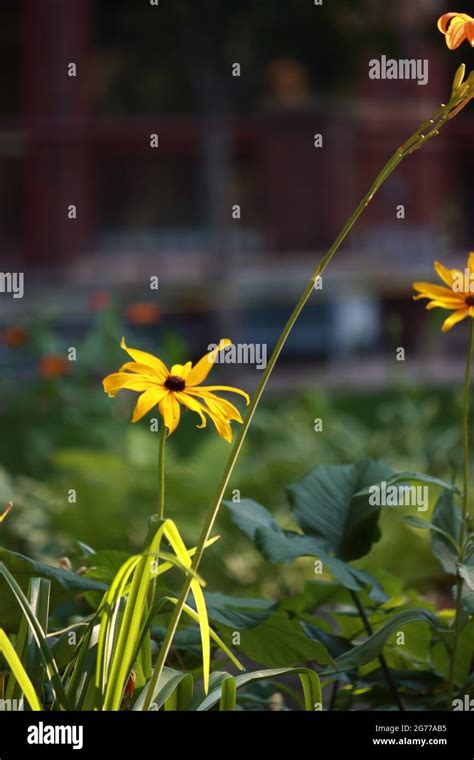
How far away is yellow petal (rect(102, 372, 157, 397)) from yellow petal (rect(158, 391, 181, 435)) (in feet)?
0.07

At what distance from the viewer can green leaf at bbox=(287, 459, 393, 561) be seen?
1.39 metres

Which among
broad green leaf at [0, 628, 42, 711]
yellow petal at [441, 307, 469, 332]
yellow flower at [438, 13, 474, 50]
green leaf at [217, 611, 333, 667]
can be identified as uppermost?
yellow flower at [438, 13, 474, 50]

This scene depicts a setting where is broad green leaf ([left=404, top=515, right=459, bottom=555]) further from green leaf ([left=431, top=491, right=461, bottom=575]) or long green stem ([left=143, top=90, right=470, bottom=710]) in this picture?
long green stem ([left=143, top=90, right=470, bottom=710])

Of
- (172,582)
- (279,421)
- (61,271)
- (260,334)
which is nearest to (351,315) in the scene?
(260,334)

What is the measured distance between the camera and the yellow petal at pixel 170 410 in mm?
1118

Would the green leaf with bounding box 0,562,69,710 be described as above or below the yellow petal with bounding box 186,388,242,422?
below

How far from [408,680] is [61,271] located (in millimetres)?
7521

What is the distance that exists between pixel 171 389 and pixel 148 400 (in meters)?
0.04

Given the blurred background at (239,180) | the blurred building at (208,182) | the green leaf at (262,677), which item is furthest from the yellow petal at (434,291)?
the blurred building at (208,182)

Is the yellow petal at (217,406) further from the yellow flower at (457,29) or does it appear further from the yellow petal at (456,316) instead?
the yellow flower at (457,29)

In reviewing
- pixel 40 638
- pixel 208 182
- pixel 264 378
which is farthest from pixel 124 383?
pixel 208 182

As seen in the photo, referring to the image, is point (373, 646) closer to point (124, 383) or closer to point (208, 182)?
point (124, 383)

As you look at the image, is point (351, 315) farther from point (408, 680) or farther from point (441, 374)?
point (408, 680)

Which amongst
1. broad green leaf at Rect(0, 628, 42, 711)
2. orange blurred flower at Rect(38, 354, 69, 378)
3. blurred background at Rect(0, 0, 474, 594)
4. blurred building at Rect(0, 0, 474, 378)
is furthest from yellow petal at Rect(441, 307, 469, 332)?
blurred building at Rect(0, 0, 474, 378)
